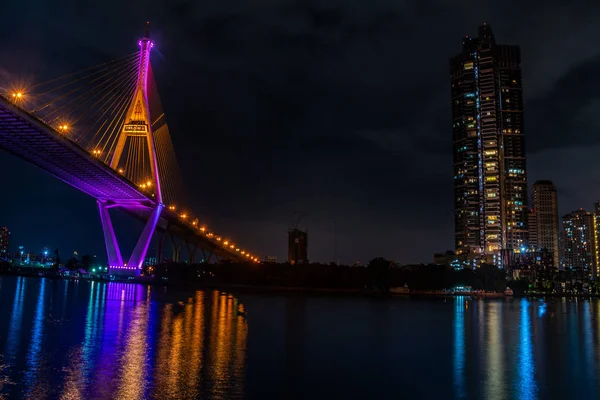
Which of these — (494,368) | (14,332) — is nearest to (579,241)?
(494,368)

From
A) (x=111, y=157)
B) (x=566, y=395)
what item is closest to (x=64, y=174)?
(x=111, y=157)

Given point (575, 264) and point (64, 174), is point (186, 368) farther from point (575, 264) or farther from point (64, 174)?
point (575, 264)

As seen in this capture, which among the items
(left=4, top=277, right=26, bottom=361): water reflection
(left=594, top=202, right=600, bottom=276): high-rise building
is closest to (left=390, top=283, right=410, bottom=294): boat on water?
(left=4, top=277, right=26, bottom=361): water reflection

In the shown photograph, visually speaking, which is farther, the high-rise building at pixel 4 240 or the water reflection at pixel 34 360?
the high-rise building at pixel 4 240

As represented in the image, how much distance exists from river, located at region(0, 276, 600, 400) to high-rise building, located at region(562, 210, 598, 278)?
545ft

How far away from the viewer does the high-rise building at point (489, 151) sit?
468ft

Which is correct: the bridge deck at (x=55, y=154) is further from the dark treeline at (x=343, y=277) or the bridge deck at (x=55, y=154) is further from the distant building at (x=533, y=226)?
the distant building at (x=533, y=226)

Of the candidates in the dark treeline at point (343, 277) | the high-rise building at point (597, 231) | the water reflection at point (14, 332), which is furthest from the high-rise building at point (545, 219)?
the water reflection at point (14, 332)

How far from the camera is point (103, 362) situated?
51.4 ft

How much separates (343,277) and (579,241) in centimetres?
12964

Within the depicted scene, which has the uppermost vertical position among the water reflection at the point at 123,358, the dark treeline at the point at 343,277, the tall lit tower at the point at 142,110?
the tall lit tower at the point at 142,110

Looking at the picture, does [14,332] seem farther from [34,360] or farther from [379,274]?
[379,274]

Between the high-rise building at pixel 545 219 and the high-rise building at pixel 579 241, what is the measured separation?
18.5 ft

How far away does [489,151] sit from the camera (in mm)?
144000
